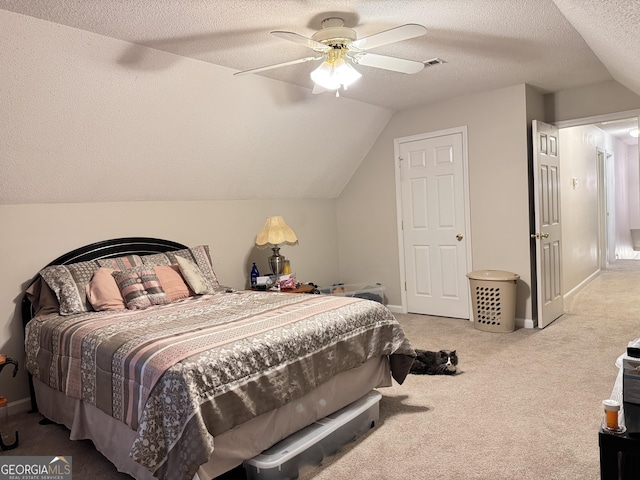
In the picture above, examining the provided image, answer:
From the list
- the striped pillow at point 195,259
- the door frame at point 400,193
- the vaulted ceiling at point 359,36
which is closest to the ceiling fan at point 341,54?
the vaulted ceiling at point 359,36

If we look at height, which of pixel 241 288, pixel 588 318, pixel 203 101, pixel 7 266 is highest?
pixel 203 101

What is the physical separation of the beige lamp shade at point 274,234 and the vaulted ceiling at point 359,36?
463 mm

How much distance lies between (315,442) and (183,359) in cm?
83

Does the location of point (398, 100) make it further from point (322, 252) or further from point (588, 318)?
point (588, 318)

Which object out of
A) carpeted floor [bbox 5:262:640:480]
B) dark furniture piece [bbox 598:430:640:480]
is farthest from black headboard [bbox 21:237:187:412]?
dark furniture piece [bbox 598:430:640:480]

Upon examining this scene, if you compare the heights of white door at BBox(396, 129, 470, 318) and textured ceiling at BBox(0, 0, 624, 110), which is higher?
textured ceiling at BBox(0, 0, 624, 110)

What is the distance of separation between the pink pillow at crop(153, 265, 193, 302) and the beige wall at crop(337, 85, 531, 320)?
282 cm

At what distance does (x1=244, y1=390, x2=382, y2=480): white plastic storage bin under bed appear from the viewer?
7.17 ft

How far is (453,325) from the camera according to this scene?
16.1 feet

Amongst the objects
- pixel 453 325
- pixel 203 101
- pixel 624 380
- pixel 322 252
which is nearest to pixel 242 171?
pixel 203 101

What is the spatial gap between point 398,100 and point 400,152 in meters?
0.70

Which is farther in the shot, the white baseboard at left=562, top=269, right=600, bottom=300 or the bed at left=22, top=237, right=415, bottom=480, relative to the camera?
the white baseboard at left=562, top=269, right=600, bottom=300

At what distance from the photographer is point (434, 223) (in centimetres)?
522

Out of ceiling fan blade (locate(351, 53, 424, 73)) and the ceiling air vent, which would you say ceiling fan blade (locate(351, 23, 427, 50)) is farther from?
the ceiling air vent
